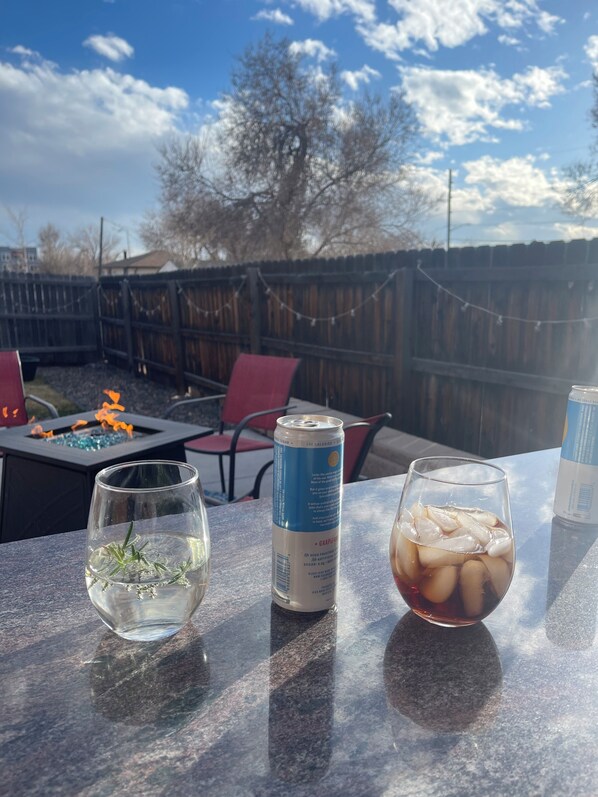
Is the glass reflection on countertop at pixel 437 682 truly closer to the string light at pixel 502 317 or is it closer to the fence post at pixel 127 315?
the string light at pixel 502 317

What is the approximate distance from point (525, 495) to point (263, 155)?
15.2 meters

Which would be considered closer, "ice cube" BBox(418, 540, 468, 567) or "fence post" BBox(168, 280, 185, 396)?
"ice cube" BBox(418, 540, 468, 567)

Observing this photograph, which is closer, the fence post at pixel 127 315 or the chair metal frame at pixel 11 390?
the chair metal frame at pixel 11 390

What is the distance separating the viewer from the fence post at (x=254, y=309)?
21.3ft

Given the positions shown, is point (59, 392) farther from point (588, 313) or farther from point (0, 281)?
point (588, 313)

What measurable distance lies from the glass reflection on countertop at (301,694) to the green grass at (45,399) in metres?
5.72

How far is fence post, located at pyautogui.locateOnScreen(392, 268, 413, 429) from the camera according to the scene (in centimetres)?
441

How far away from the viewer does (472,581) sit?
0.69 m

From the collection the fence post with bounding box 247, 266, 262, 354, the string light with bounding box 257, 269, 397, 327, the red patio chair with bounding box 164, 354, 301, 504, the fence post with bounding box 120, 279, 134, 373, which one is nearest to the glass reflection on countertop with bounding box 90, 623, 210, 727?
the red patio chair with bounding box 164, 354, 301, 504

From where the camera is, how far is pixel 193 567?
682mm

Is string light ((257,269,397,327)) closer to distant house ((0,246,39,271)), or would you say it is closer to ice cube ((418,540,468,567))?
ice cube ((418,540,468,567))

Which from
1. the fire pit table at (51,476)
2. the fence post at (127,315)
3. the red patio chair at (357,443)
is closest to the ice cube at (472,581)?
the red patio chair at (357,443)

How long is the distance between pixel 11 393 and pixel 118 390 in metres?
5.00

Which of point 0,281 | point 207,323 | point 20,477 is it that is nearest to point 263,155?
point 0,281
